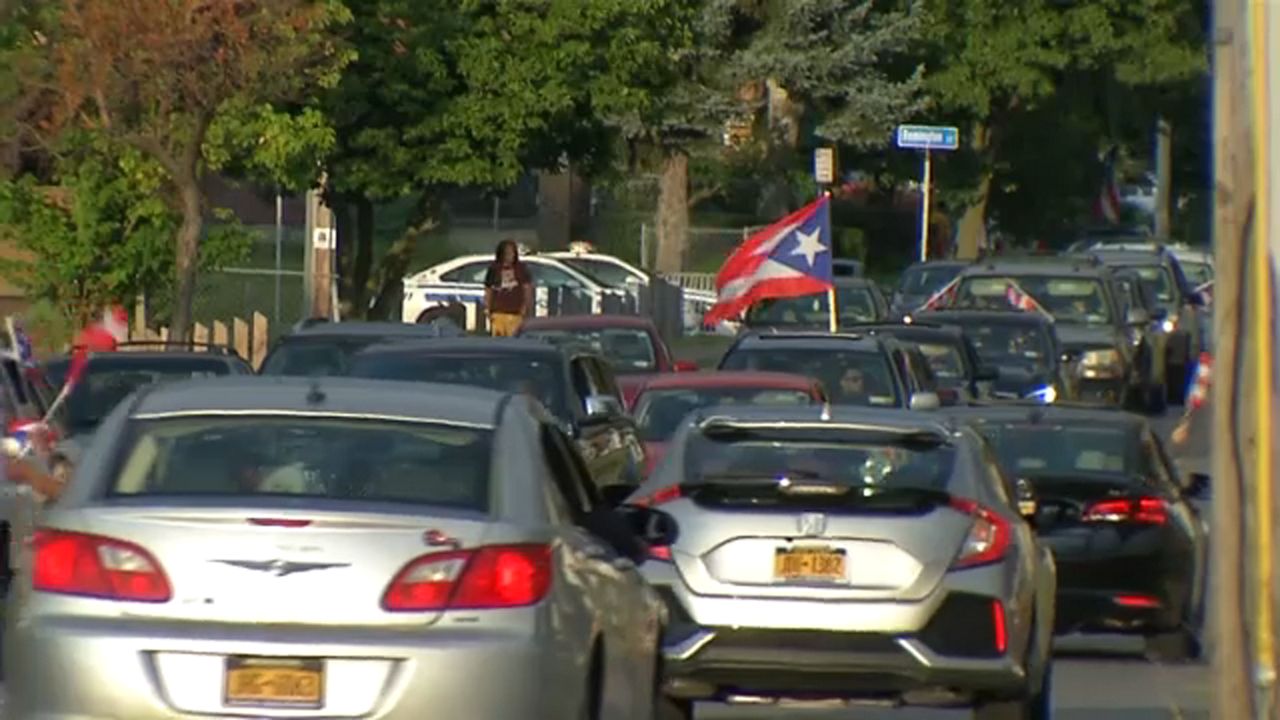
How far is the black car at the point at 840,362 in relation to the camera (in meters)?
24.0

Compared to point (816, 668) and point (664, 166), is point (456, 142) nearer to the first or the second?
point (664, 166)

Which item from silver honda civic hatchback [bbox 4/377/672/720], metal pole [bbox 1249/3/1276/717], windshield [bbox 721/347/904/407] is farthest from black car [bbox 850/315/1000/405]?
silver honda civic hatchback [bbox 4/377/672/720]

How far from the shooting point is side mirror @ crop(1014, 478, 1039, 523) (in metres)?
14.7

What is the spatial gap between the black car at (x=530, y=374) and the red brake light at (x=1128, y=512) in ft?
12.4

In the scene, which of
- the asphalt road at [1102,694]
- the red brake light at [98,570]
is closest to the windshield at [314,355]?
the asphalt road at [1102,694]

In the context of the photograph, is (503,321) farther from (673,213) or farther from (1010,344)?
(673,213)

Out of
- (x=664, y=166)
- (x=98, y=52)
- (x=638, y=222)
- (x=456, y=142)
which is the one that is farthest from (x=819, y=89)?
(x=98, y=52)

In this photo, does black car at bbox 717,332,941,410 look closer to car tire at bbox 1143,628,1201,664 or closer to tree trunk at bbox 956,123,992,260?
car tire at bbox 1143,628,1201,664

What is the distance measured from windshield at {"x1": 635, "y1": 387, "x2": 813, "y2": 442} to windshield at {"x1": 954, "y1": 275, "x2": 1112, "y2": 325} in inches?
536

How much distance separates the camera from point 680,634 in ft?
42.5

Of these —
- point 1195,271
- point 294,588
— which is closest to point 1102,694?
point 294,588

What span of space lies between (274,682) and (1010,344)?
2364 centimetres

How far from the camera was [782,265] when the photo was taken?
31.9 metres

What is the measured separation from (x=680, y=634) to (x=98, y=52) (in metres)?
20.3
